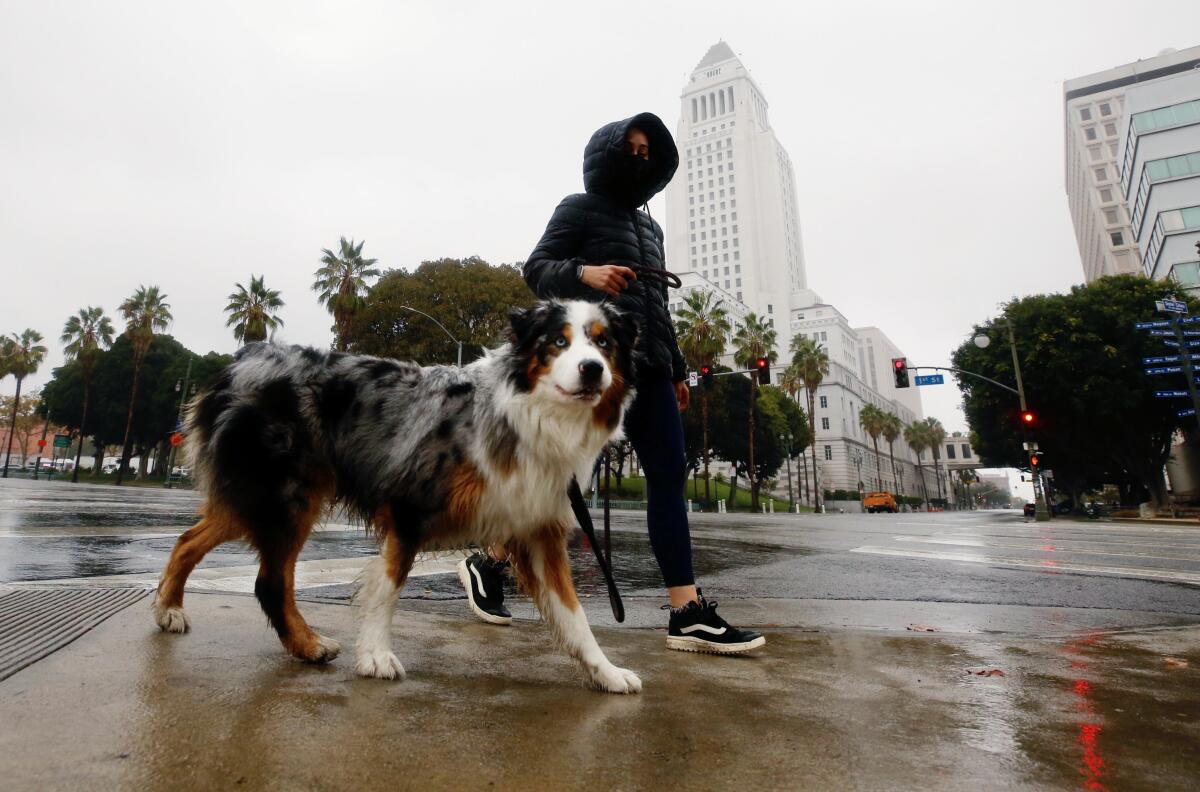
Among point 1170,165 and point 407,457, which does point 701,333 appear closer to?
point 407,457

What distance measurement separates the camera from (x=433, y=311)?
3275 cm

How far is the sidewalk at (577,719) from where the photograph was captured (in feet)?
4.43

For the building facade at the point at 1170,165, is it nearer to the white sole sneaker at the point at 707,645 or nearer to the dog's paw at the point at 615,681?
the white sole sneaker at the point at 707,645

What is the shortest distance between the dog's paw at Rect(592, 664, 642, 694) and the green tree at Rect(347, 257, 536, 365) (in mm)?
30440

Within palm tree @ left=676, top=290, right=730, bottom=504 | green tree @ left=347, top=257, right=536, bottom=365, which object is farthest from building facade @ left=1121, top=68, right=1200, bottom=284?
green tree @ left=347, top=257, right=536, bottom=365

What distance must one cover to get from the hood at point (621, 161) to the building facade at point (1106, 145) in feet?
309

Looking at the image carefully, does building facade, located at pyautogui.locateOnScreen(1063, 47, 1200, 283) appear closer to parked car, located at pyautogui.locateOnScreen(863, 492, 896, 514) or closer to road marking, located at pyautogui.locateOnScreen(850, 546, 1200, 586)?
parked car, located at pyautogui.locateOnScreen(863, 492, 896, 514)

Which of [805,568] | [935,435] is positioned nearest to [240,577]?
[805,568]

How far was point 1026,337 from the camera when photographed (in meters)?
32.9

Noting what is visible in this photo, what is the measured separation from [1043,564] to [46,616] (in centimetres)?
896

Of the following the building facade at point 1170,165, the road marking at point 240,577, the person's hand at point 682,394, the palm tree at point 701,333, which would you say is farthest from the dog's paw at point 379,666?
the building facade at point 1170,165

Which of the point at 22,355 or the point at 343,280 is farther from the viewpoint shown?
the point at 22,355

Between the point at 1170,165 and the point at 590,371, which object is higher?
the point at 1170,165

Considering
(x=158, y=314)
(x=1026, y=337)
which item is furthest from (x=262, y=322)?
(x=1026, y=337)
